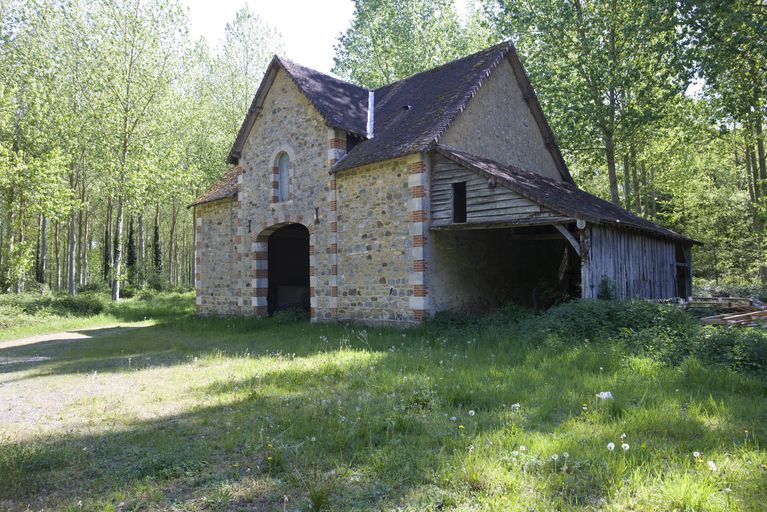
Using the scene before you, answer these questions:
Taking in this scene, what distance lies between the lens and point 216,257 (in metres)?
19.8

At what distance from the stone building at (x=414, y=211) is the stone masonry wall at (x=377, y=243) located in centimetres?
4

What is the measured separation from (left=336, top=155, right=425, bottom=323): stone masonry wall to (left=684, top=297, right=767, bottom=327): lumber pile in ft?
21.7

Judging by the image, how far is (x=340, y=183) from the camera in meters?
14.8

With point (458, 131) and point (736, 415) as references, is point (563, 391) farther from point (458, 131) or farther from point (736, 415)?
point (458, 131)

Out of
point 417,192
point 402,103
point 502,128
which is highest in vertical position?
point 402,103

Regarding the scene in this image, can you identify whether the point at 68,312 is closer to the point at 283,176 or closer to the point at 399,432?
the point at 283,176

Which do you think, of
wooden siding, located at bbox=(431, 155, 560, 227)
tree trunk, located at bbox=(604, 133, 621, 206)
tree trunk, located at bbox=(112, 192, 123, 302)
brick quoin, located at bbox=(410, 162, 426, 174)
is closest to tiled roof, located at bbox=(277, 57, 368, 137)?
brick quoin, located at bbox=(410, 162, 426, 174)

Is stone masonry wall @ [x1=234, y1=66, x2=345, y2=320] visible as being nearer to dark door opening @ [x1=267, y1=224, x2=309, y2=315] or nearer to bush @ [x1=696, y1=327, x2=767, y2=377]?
dark door opening @ [x1=267, y1=224, x2=309, y2=315]

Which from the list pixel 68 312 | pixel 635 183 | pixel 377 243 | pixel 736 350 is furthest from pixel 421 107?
pixel 635 183

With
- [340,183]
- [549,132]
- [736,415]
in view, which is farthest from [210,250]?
[736,415]

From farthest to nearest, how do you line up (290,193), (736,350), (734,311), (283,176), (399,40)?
1. (399,40)
2. (283,176)
3. (290,193)
4. (734,311)
5. (736,350)

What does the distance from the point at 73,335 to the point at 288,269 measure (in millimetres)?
7814

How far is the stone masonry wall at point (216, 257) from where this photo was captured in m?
19.1

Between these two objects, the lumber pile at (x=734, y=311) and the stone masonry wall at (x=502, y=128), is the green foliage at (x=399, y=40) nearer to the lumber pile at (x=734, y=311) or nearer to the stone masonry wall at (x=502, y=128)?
the stone masonry wall at (x=502, y=128)
